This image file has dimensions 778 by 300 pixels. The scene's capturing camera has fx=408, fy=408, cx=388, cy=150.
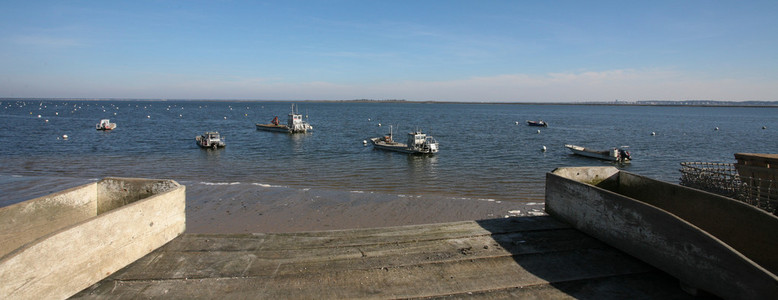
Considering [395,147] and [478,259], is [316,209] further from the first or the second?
[395,147]

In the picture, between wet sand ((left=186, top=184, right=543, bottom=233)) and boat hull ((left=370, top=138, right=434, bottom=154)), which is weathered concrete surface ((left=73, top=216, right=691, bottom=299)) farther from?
boat hull ((left=370, top=138, right=434, bottom=154))

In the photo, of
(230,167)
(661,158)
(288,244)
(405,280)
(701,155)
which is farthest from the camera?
(701,155)

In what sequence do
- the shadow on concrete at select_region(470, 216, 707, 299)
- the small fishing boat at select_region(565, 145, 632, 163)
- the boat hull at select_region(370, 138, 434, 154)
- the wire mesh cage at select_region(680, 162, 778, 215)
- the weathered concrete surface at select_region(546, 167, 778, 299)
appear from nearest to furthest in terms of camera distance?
the weathered concrete surface at select_region(546, 167, 778, 299), the shadow on concrete at select_region(470, 216, 707, 299), the wire mesh cage at select_region(680, 162, 778, 215), the small fishing boat at select_region(565, 145, 632, 163), the boat hull at select_region(370, 138, 434, 154)

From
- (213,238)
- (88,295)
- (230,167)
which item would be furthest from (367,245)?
(230,167)

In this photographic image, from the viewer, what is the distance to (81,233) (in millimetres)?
5391

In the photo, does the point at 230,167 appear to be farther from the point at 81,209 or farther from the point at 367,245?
the point at 367,245

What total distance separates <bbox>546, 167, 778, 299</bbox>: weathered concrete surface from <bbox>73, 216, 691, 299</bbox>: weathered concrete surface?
0.98 ft

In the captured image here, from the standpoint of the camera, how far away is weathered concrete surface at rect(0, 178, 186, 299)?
4.68m

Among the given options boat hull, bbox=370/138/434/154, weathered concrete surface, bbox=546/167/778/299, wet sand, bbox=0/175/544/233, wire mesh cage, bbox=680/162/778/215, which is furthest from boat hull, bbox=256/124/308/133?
weathered concrete surface, bbox=546/167/778/299

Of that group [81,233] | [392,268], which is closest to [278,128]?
Result: [81,233]

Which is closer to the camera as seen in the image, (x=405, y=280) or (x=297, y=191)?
(x=405, y=280)

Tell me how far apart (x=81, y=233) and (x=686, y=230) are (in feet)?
25.9

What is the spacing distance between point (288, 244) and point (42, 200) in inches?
173

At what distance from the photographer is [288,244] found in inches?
281
